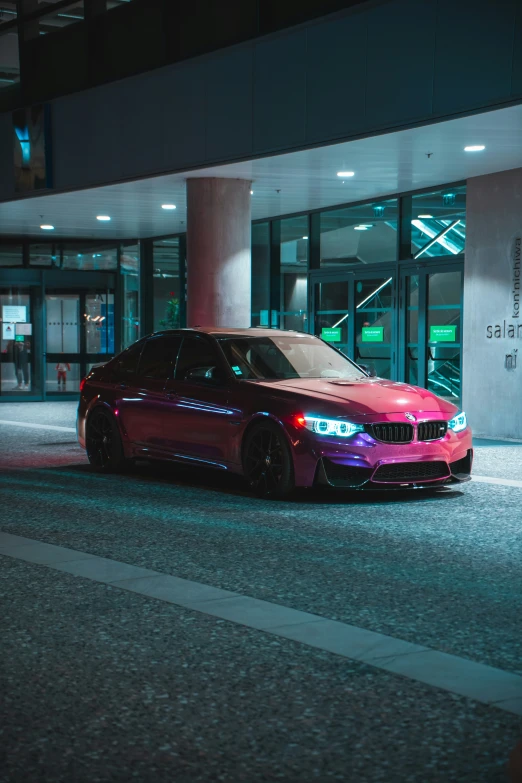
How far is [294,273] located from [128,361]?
33.8 feet

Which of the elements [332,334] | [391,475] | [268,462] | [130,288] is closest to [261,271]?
[332,334]

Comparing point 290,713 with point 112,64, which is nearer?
point 290,713

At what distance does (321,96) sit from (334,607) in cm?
956

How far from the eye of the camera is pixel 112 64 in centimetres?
1833

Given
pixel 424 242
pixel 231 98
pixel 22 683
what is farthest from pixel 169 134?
pixel 22 683

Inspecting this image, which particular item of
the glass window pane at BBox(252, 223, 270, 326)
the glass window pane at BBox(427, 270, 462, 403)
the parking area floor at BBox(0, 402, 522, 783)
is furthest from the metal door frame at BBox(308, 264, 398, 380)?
the parking area floor at BBox(0, 402, 522, 783)

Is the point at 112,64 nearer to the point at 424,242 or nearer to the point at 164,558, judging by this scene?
the point at 424,242

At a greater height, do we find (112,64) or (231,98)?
(112,64)

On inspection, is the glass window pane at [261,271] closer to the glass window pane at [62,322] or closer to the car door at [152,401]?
the glass window pane at [62,322]

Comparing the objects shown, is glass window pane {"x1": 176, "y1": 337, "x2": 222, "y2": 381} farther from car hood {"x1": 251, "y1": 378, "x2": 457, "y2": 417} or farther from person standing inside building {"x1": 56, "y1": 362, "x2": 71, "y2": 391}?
person standing inside building {"x1": 56, "y1": 362, "x2": 71, "y2": 391}

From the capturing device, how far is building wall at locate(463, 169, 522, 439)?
617 inches

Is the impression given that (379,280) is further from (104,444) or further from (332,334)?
(104,444)

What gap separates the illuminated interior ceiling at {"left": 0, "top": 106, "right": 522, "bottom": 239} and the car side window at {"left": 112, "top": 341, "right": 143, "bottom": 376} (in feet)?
13.2

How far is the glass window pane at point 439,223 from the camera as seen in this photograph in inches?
682
